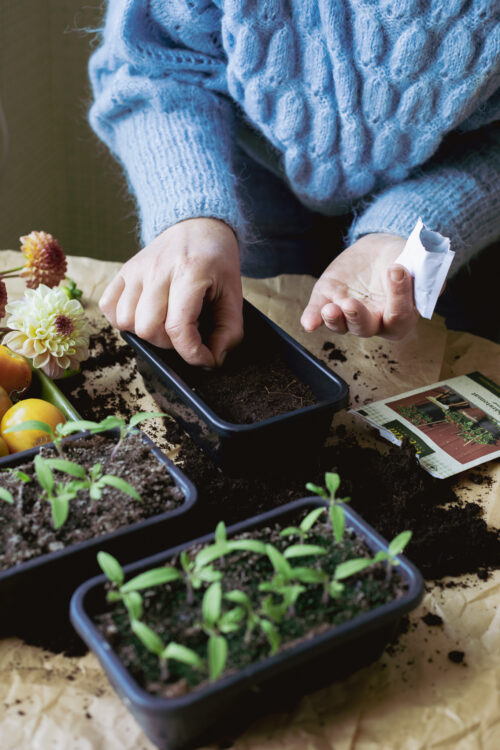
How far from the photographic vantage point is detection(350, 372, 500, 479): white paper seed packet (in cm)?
99

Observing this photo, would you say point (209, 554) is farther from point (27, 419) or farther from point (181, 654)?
point (27, 419)

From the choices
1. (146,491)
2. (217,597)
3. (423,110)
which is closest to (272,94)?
(423,110)

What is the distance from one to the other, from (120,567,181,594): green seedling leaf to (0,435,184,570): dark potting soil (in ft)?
0.39

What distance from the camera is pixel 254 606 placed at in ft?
2.10

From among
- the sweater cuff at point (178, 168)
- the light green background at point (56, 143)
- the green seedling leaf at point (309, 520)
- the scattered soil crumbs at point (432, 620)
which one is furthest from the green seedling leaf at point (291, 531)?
the light green background at point (56, 143)

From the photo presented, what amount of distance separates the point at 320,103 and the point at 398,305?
36 cm

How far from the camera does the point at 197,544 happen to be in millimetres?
681

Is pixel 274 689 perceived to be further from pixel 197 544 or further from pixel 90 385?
pixel 90 385

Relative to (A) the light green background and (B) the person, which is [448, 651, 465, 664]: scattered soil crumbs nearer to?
(B) the person

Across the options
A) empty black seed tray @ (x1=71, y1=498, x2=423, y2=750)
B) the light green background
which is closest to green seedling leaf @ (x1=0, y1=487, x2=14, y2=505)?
empty black seed tray @ (x1=71, y1=498, x2=423, y2=750)

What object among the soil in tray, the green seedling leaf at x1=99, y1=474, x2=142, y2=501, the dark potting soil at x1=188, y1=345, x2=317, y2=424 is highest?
the green seedling leaf at x1=99, y1=474, x2=142, y2=501

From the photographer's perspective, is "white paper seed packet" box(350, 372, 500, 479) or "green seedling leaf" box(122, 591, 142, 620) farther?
"white paper seed packet" box(350, 372, 500, 479)

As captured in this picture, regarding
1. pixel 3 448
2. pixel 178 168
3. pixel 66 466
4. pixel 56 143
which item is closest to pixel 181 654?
pixel 66 466

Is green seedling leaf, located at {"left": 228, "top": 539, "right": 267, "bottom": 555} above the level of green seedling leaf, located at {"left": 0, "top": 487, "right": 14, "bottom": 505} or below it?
above
